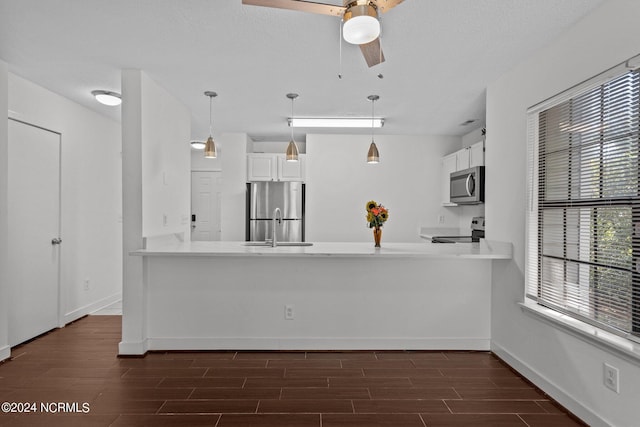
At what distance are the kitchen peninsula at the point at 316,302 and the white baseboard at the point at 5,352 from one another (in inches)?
41.8

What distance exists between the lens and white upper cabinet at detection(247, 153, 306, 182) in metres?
5.57

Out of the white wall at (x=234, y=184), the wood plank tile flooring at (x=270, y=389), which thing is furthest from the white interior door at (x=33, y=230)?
the white wall at (x=234, y=184)

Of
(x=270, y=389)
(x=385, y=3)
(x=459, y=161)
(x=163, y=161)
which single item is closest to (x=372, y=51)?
(x=385, y=3)

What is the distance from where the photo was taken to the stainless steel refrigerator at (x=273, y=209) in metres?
5.40

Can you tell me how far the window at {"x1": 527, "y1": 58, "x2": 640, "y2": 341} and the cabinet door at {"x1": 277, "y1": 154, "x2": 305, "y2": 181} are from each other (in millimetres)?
3375

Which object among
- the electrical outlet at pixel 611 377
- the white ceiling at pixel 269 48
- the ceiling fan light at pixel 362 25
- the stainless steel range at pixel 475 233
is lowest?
the electrical outlet at pixel 611 377

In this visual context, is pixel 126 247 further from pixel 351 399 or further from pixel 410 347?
pixel 410 347

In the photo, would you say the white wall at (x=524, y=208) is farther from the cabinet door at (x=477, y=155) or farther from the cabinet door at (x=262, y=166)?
the cabinet door at (x=262, y=166)

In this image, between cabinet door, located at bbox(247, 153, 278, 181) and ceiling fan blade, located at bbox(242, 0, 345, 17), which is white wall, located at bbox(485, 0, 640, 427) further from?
cabinet door, located at bbox(247, 153, 278, 181)

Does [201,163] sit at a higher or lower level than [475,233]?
higher

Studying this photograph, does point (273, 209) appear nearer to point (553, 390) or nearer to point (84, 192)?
point (84, 192)

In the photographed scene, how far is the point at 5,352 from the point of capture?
304 centimetres

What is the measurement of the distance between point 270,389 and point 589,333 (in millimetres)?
1960

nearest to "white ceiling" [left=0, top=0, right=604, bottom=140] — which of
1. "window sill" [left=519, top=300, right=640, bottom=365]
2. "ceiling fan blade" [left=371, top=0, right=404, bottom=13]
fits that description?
"ceiling fan blade" [left=371, top=0, right=404, bottom=13]
